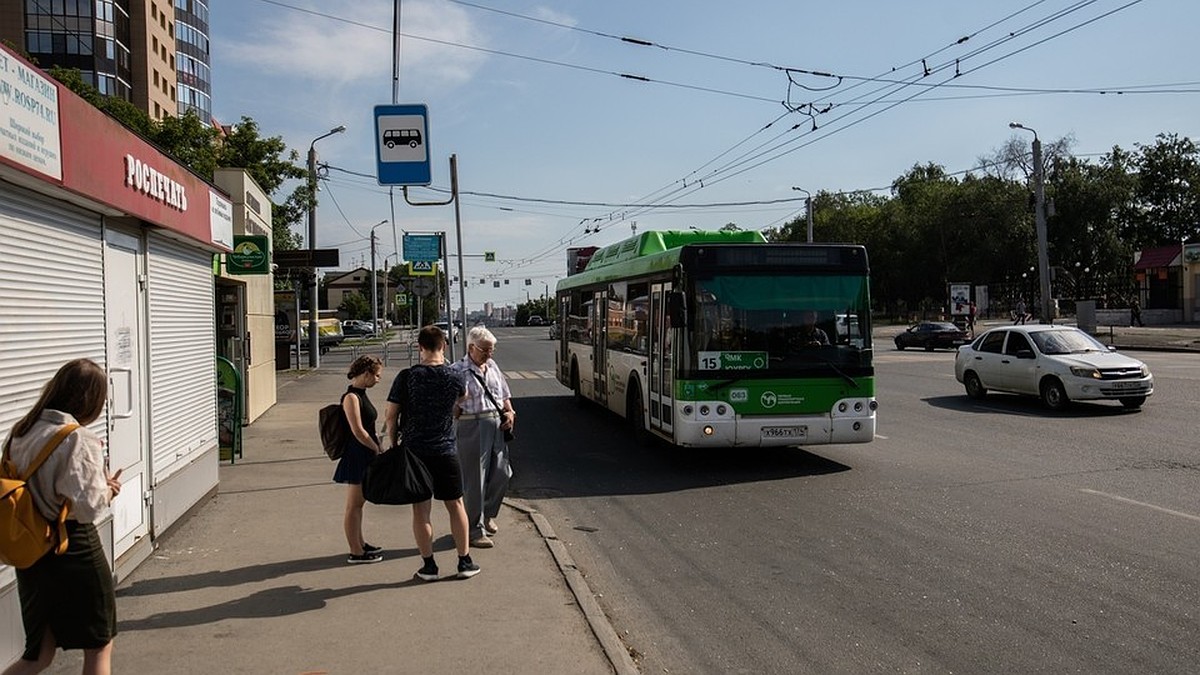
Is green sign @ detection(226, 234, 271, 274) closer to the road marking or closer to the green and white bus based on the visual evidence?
the green and white bus

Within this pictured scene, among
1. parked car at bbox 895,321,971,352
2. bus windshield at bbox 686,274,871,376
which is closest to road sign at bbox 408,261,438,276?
parked car at bbox 895,321,971,352

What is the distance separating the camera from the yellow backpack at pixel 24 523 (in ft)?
11.6

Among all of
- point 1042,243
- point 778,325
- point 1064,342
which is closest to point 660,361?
point 778,325

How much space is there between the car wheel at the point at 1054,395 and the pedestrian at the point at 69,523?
614 inches

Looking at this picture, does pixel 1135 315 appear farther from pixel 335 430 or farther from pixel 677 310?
pixel 335 430

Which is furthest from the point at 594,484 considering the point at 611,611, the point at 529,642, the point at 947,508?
the point at 529,642

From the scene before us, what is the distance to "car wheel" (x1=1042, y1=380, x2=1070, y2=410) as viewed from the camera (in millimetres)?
16047

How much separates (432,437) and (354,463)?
2.66 ft

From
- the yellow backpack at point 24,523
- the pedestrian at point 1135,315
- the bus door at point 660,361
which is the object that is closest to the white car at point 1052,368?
the bus door at point 660,361

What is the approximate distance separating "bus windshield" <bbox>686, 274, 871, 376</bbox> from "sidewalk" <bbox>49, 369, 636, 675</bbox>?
308 cm

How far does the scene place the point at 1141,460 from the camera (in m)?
11.0

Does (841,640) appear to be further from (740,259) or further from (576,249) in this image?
(576,249)

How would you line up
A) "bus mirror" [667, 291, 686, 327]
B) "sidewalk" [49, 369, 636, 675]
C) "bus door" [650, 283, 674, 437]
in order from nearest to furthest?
"sidewalk" [49, 369, 636, 675], "bus mirror" [667, 291, 686, 327], "bus door" [650, 283, 674, 437]

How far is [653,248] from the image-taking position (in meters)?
13.5
